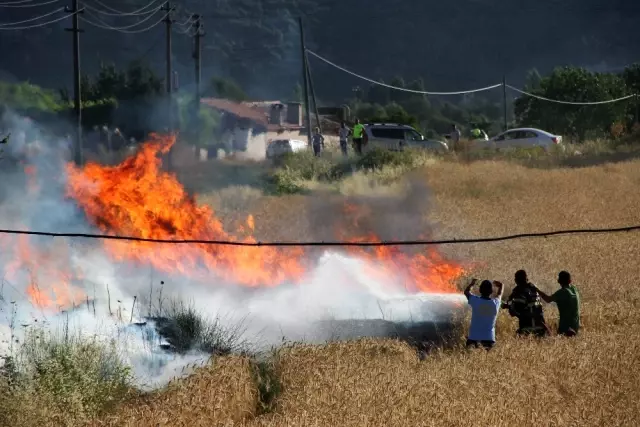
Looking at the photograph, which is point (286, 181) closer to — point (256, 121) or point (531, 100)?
point (256, 121)

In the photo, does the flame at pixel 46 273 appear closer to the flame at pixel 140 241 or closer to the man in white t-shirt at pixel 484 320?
the flame at pixel 140 241

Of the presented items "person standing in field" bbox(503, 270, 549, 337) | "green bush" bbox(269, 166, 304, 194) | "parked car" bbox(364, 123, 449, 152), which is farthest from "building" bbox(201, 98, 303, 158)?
"person standing in field" bbox(503, 270, 549, 337)

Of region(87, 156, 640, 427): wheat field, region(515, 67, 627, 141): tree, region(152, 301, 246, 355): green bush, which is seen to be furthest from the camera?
region(515, 67, 627, 141): tree

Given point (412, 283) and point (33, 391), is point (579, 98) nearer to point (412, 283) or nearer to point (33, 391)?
point (412, 283)

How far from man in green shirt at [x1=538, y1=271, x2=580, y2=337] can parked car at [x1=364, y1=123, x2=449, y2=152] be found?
31.3 m

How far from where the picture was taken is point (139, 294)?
15047mm

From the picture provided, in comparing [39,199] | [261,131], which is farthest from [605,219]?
[261,131]

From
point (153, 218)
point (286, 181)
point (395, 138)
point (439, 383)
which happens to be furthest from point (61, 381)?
point (395, 138)

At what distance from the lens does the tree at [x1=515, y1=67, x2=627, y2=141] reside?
7988 centimetres

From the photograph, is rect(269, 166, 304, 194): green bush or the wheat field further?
rect(269, 166, 304, 194): green bush

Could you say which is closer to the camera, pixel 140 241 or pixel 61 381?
pixel 61 381

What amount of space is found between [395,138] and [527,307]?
33305 millimetres

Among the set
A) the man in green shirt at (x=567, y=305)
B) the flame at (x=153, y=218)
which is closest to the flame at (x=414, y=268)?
the flame at (x=153, y=218)

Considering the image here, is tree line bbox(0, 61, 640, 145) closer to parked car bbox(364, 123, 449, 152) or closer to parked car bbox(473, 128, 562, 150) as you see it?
parked car bbox(473, 128, 562, 150)
